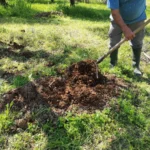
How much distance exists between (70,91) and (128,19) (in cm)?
161

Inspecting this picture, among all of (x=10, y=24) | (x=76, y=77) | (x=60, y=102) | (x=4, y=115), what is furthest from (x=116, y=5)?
(x=10, y=24)

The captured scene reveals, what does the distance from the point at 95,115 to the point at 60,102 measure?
558 mm

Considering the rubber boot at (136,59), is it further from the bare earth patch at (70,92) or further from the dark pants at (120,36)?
the bare earth patch at (70,92)

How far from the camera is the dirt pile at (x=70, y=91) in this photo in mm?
4340

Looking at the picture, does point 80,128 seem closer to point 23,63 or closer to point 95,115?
point 95,115

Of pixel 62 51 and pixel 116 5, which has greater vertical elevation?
pixel 116 5

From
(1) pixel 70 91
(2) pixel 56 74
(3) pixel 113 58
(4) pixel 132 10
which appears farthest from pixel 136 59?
(1) pixel 70 91

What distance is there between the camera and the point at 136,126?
163 inches

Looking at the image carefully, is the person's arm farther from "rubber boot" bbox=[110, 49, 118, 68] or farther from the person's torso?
"rubber boot" bbox=[110, 49, 118, 68]

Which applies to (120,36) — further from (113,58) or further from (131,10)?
(131,10)

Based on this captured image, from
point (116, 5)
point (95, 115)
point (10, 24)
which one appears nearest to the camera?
point (95, 115)

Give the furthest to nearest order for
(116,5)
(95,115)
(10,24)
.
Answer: (10,24)
(116,5)
(95,115)

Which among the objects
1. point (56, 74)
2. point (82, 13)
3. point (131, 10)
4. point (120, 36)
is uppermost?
point (131, 10)

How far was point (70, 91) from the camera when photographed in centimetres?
455
